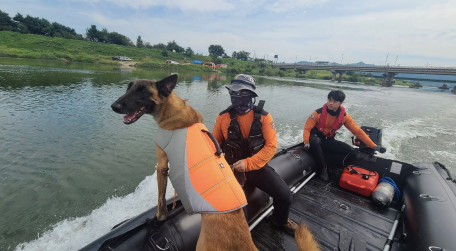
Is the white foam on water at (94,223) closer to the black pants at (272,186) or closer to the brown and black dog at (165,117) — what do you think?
the brown and black dog at (165,117)

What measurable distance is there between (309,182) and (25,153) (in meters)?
8.39

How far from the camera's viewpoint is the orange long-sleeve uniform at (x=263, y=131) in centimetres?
293

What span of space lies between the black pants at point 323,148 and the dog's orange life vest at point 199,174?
373 centimetres

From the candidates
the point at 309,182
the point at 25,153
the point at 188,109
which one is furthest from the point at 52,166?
the point at 309,182

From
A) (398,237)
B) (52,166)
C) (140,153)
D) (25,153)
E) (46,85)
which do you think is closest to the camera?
(398,237)

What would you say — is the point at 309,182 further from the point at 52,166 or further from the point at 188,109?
the point at 52,166

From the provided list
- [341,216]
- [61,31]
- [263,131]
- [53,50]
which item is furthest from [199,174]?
[61,31]

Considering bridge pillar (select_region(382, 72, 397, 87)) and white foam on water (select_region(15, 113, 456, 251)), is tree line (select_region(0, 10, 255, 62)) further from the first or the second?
white foam on water (select_region(15, 113, 456, 251))

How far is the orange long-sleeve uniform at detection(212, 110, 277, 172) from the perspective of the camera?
293 cm

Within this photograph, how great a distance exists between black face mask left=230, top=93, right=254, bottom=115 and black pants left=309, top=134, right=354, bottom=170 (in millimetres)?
3006

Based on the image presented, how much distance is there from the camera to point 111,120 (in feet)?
33.3

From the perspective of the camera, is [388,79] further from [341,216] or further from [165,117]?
[165,117]

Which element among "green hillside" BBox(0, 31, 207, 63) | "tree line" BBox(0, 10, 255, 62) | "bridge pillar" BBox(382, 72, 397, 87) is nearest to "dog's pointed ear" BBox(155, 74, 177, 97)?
"green hillside" BBox(0, 31, 207, 63)

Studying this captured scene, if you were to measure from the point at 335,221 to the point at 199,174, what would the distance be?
3032 millimetres
